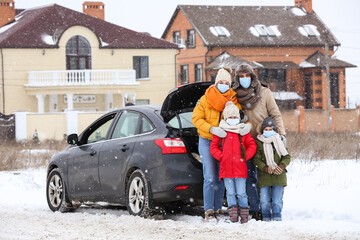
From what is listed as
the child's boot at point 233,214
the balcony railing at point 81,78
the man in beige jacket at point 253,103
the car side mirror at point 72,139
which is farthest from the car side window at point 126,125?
the balcony railing at point 81,78

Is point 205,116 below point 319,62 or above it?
below

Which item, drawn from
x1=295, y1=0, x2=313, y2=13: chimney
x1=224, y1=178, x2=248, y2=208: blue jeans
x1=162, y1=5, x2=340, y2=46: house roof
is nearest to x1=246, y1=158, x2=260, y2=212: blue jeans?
x1=224, y1=178, x2=248, y2=208: blue jeans

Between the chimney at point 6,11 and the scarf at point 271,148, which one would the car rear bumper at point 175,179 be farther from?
the chimney at point 6,11

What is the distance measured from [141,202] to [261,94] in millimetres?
2093

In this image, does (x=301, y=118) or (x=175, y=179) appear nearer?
(x=175, y=179)

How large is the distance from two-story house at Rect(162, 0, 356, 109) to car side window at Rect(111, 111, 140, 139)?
46.7 m

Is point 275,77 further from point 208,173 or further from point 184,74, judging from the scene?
point 208,173

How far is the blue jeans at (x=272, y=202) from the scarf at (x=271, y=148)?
35cm

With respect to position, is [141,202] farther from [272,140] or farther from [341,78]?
[341,78]

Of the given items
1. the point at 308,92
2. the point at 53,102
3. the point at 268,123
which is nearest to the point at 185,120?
the point at 268,123

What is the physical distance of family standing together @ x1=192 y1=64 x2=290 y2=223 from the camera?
9.49 metres

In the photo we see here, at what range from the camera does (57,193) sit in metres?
12.1

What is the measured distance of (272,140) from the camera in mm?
9586

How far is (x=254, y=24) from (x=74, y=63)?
17.9 m
